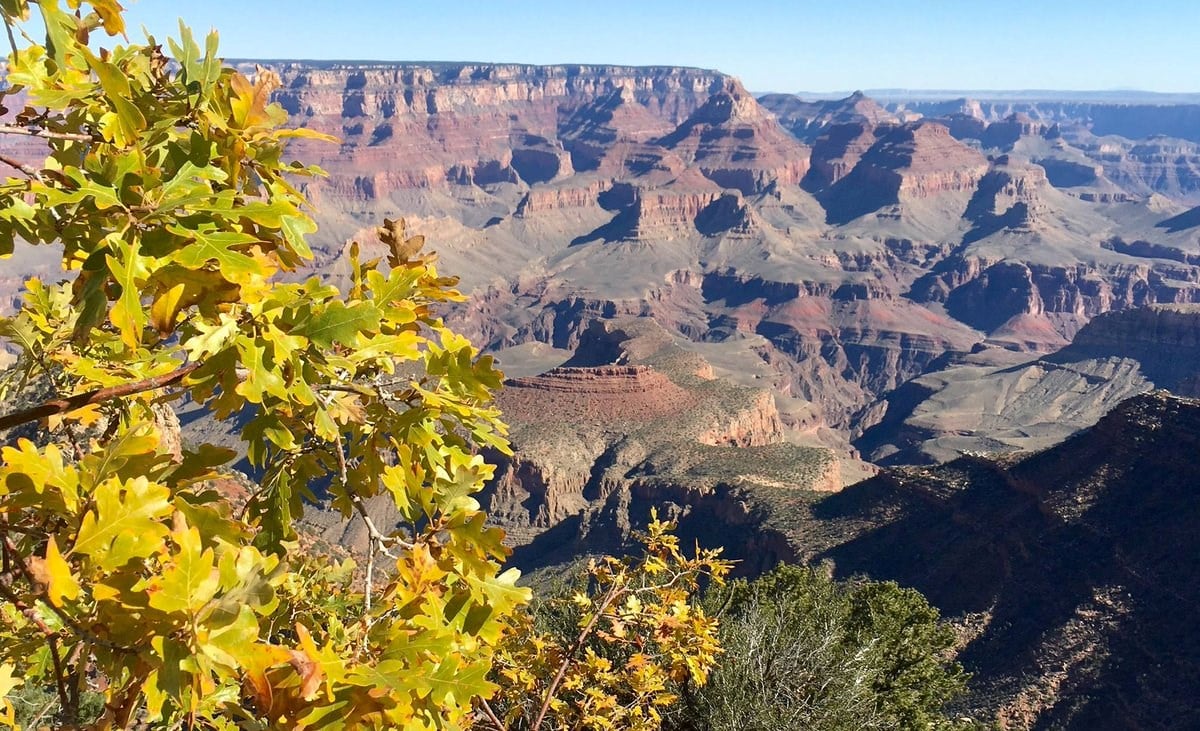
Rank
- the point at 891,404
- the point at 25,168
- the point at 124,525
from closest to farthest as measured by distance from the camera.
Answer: the point at 124,525 < the point at 25,168 < the point at 891,404

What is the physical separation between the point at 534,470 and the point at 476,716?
181ft

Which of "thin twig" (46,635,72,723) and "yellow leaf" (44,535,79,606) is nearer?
"yellow leaf" (44,535,79,606)

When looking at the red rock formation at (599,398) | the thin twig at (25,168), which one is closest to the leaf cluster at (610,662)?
the thin twig at (25,168)

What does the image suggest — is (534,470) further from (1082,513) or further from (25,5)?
(25,5)

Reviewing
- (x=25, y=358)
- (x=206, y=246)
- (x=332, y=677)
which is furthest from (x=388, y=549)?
(x=25, y=358)

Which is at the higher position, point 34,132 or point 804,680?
point 34,132

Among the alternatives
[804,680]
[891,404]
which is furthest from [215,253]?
[891,404]

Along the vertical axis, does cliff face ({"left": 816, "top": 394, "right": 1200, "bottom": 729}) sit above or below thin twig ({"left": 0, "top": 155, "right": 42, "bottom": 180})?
below

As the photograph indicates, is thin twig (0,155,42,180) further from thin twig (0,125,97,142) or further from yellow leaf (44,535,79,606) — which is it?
yellow leaf (44,535,79,606)

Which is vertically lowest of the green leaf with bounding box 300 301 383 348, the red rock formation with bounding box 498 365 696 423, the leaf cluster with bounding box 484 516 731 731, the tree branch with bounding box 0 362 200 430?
the red rock formation with bounding box 498 365 696 423

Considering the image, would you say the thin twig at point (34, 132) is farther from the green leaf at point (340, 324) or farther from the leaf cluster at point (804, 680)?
the leaf cluster at point (804, 680)

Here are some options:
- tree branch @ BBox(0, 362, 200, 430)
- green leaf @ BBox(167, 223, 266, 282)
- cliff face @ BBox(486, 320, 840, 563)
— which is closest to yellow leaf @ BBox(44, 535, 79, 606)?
tree branch @ BBox(0, 362, 200, 430)

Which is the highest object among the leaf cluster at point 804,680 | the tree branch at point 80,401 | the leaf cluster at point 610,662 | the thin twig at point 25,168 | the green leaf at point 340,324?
the thin twig at point 25,168

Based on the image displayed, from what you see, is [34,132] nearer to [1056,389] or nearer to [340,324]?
[340,324]
